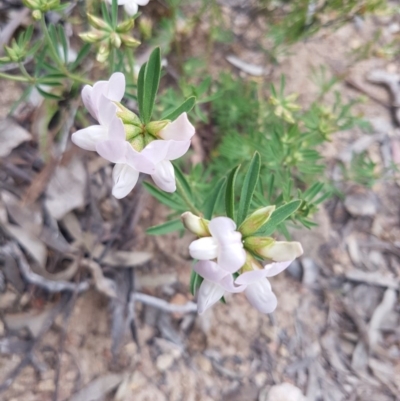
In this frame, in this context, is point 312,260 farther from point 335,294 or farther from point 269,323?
point 269,323

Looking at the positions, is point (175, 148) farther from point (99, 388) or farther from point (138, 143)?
point (99, 388)

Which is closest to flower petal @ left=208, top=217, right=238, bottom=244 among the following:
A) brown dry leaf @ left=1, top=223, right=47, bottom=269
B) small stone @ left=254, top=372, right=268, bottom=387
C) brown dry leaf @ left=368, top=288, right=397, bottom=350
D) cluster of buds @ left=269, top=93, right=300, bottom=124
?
cluster of buds @ left=269, top=93, right=300, bottom=124

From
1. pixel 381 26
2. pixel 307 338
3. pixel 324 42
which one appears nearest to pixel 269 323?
pixel 307 338

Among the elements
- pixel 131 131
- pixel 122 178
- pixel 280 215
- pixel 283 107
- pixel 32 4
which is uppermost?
pixel 32 4

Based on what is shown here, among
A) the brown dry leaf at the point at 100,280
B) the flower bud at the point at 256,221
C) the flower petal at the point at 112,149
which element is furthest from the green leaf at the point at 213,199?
the brown dry leaf at the point at 100,280

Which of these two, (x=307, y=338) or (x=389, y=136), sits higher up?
(x=389, y=136)

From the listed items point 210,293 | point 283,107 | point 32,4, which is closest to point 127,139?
point 210,293
